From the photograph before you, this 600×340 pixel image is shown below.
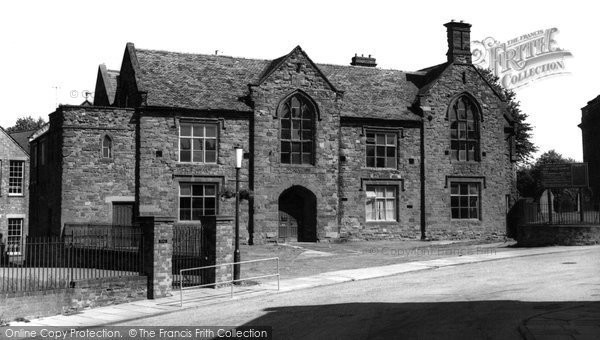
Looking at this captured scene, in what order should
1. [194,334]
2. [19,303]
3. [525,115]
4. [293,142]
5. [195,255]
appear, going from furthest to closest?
[525,115]
[293,142]
[195,255]
[19,303]
[194,334]

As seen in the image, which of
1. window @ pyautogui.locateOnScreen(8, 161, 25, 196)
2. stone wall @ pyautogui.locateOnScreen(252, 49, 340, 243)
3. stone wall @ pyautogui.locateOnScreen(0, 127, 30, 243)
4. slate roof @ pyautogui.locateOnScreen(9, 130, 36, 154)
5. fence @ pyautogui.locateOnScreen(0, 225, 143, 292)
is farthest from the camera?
slate roof @ pyautogui.locateOnScreen(9, 130, 36, 154)

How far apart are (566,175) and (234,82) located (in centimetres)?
1739

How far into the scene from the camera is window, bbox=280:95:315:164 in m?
36.8

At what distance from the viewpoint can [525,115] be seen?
220 feet

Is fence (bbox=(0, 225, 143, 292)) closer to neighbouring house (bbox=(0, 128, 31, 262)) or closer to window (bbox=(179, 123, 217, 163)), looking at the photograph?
window (bbox=(179, 123, 217, 163))

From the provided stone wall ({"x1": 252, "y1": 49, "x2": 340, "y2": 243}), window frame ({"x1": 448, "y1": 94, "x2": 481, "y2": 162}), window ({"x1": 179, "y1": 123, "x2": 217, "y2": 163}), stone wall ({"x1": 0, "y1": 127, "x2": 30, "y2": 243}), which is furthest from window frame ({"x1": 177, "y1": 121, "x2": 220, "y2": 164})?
stone wall ({"x1": 0, "y1": 127, "x2": 30, "y2": 243})

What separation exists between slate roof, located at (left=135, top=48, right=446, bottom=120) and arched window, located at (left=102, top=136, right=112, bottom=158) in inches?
104

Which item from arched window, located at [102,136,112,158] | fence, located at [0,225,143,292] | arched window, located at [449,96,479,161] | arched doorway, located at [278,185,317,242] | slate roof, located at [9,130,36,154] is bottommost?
fence, located at [0,225,143,292]

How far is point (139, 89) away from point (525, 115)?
146 feet

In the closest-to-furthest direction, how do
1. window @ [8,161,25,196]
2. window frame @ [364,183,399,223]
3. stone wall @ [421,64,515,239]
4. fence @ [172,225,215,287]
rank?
fence @ [172,225,215,287], window frame @ [364,183,399,223], stone wall @ [421,64,515,239], window @ [8,161,25,196]

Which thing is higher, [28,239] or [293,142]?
[293,142]

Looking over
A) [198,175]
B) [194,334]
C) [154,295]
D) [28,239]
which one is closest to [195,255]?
[154,295]

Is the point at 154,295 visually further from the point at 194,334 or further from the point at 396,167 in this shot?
the point at 396,167

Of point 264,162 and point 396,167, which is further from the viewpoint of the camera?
point 396,167
